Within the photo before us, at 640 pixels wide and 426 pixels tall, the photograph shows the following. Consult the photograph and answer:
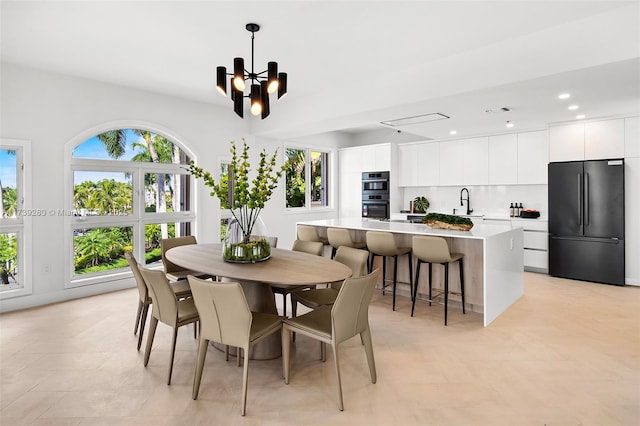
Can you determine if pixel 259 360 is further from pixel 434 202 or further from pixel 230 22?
pixel 434 202

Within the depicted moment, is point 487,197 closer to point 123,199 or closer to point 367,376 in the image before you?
point 367,376

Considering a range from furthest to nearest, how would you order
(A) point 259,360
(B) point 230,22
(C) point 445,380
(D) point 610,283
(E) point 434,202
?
(E) point 434,202, (D) point 610,283, (B) point 230,22, (A) point 259,360, (C) point 445,380

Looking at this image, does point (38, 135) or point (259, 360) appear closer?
point (259, 360)

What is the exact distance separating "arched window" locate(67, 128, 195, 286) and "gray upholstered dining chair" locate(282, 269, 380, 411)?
3.71 m

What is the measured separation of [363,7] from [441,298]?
3.25 meters

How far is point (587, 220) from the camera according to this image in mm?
5211

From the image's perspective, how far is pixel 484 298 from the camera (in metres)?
3.64

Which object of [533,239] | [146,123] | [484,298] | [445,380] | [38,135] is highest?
[146,123]

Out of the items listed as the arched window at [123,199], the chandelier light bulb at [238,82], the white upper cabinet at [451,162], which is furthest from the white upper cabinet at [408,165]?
the chandelier light bulb at [238,82]

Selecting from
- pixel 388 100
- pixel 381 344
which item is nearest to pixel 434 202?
pixel 388 100

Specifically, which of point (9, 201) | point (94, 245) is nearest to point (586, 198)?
point (94, 245)

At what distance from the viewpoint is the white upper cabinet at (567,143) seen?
5.33 meters

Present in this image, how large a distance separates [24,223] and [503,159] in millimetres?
7055

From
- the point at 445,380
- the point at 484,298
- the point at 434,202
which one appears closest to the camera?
the point at 445,380
